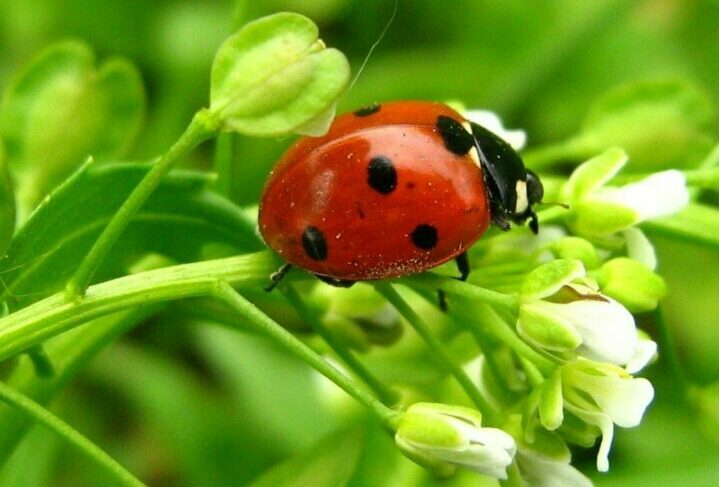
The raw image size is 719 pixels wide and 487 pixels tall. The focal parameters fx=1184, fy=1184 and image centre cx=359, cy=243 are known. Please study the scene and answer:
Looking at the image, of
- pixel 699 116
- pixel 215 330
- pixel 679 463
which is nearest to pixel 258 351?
pixel 215 330

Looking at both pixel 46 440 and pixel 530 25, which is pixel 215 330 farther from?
pixel 530 25

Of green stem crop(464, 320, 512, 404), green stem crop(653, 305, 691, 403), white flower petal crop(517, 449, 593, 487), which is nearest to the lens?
white flower petal crop(517, 449, 593, 487)

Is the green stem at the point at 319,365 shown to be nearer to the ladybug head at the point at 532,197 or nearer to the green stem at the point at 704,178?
the ladybug head at the point at 532,197

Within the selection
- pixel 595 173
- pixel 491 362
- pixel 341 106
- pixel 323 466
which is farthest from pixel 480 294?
pixel 341 106

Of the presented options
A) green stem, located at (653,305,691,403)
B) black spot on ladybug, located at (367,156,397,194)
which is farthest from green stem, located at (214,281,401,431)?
green stem, located at (653,305,691,403)

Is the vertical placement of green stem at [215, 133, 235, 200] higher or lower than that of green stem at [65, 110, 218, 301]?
lower

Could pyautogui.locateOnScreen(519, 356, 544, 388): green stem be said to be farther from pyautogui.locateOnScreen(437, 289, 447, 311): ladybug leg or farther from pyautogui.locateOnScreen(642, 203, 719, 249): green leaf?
pyautogui.locateOnScreen(642, 203, 719, 249): green leaf

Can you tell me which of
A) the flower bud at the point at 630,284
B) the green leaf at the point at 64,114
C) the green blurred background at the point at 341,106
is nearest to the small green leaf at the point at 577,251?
the flower bud at the point at 630,284
